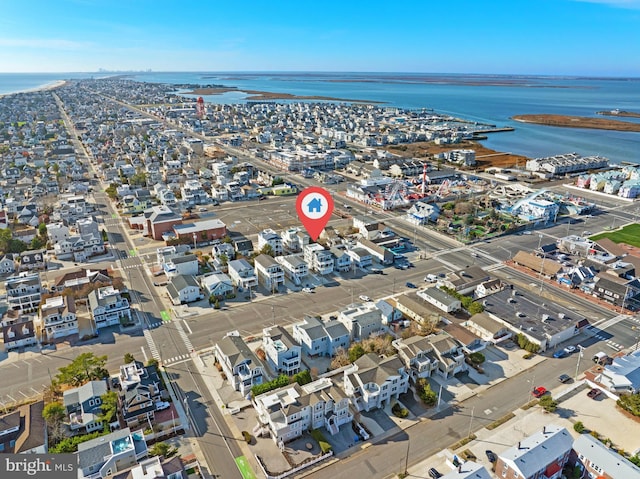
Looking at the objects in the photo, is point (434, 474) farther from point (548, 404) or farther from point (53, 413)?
point (53, 413)

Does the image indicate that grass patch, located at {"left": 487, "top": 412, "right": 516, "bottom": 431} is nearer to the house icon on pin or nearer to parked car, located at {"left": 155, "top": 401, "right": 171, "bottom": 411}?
parked car, located at {"left": 155, "top": 401, "right": 171, "bottom": 411}

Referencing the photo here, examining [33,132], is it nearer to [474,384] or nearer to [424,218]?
[424,218]

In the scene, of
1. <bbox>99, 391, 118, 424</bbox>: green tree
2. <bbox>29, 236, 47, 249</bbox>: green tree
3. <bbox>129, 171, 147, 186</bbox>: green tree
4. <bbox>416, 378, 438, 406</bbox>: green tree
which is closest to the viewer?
<bbox>99, 391, 118, 424</bbox>: green tree

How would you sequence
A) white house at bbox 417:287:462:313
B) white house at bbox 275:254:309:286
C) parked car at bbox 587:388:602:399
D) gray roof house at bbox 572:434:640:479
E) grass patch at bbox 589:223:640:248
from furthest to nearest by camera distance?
grass patch at bbox 589:223:640:248 → white house at bbox 275:254:309:286 → white house at bbox 417:287:462:313 → parked car at bbox 587:388:602:399 → gray roof house at bbox 572:434:640:479

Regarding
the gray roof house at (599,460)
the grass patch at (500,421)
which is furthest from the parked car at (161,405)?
the gray roof house at (599,460)

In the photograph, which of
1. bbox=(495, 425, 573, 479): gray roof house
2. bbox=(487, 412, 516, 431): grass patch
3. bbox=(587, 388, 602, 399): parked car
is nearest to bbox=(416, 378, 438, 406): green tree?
bbox=(487, 412, 516, 431): grass patch

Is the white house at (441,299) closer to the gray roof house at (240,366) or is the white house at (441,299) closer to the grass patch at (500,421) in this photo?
the grass patch at (500,421)
